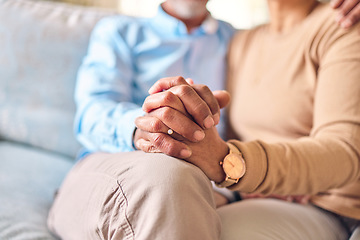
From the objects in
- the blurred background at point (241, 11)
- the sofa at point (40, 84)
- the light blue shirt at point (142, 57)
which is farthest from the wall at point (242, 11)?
the sofa at point (40, 84)

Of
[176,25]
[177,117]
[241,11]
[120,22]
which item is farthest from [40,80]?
[241,11]

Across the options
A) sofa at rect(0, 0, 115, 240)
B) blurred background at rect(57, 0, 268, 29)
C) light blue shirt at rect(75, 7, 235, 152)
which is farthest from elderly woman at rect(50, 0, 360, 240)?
blurred background at rect(57, 0, 268, 29)

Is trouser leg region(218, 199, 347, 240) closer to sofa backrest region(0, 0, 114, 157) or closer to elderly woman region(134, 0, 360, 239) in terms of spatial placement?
elderly woman region(134, 0, 360, 239)

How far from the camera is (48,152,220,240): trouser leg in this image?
547 mm

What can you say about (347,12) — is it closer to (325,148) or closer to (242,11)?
(325,148)

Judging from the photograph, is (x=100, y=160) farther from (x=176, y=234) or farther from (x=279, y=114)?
(x=279, y=114)

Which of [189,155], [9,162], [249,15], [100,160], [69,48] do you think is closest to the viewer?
[189,155]

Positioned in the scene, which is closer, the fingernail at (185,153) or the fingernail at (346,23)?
the fingernail at (185,153)

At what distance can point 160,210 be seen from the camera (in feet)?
1.79

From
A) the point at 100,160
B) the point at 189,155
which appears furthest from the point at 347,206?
the point at 100,160

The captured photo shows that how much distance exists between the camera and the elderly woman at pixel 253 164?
58 centimetres

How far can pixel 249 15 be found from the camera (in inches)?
96.0

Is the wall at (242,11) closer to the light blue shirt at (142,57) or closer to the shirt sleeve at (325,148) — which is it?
the light blue shirt at (142,57)

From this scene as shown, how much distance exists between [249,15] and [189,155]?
1.99 m
